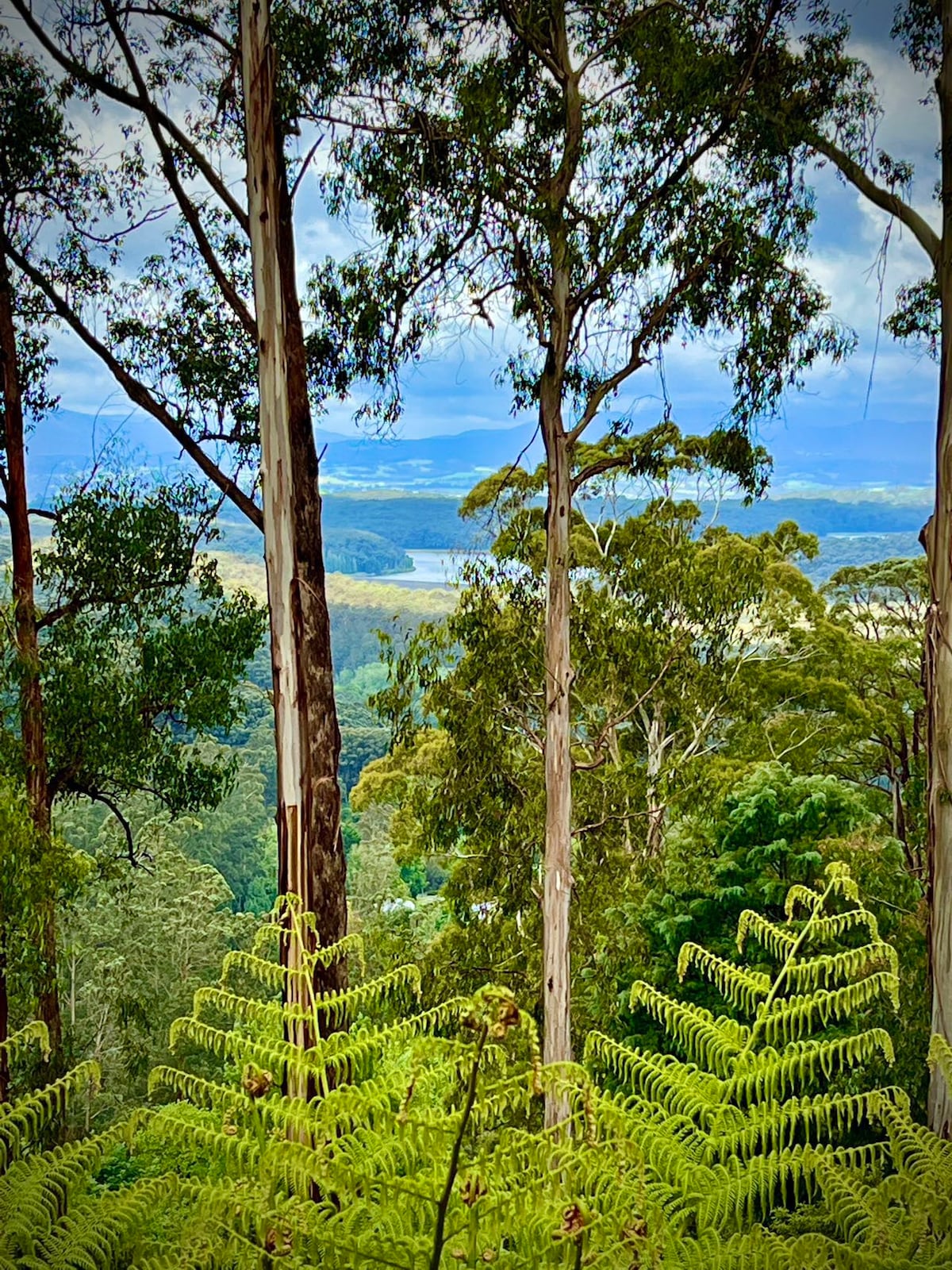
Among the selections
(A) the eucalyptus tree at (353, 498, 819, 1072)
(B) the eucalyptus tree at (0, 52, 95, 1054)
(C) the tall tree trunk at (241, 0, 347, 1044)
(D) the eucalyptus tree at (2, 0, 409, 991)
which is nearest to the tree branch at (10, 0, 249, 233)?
(D) the eucalyptus tree at (2, 0, 409, 991)

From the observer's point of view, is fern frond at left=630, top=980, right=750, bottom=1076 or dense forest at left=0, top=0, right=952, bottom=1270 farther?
dense forest at left=0, top=0, right=952, bottom=1270

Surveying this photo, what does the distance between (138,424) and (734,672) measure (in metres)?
3.42

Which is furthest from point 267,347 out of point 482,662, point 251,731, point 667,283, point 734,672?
point 251,731

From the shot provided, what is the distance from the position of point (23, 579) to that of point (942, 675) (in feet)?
12.0

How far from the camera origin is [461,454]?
10.8 meters

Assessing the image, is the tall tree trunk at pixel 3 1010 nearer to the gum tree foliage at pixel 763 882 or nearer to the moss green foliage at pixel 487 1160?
the gum tree foliage at pixel 763 882

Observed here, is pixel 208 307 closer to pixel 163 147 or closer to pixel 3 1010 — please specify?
pixel 163 147

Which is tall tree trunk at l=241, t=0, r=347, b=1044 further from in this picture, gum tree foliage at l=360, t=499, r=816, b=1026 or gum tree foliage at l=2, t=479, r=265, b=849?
gum tree foliage at l=360, t=499, r=816, b=1026

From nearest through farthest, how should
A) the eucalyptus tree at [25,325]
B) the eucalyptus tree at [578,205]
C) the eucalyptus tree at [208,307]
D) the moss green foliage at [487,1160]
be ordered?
1. the moss green foliage at [487,1160]
2. the eucalyptus tree at [208,307]
3. the eucalyptus tree at [578,205]
4. the eucalyptus tree at [25,325]

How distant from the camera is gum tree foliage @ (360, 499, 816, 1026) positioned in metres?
5.58

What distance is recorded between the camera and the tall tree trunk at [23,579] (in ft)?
16.1

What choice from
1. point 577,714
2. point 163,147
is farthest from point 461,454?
point 163,147

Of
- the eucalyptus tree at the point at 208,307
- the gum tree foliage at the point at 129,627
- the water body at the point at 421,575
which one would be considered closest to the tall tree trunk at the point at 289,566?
A: the eucalyptus tree at the point at 208,307

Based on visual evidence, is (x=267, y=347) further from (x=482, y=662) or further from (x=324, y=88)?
(x=482, y=662)
